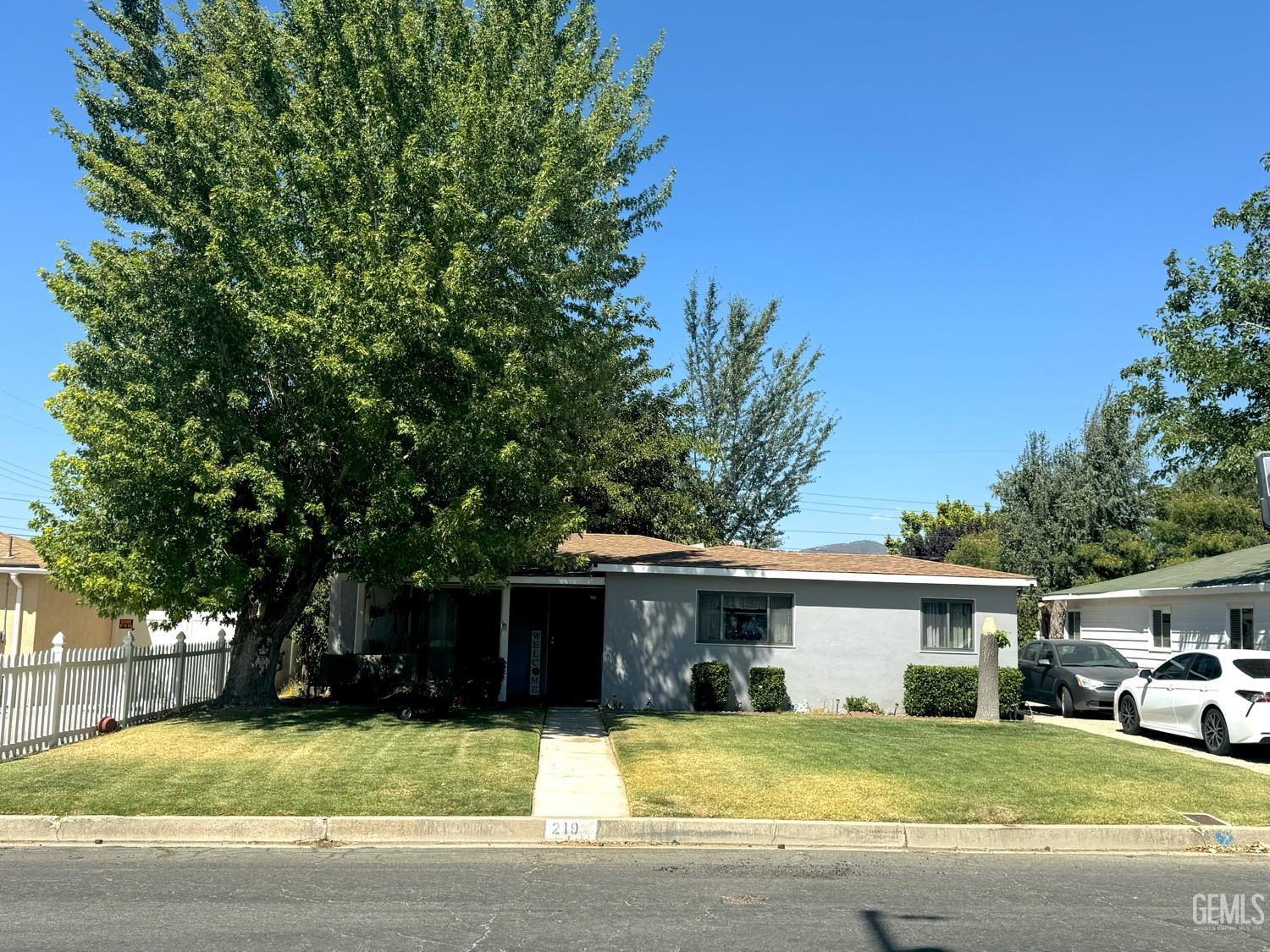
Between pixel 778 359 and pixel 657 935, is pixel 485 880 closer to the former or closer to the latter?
pixel 657 935

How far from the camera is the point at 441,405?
45.6 ft

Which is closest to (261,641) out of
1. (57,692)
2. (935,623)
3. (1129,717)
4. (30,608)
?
(57,692)

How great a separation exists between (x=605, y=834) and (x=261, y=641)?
9337 mm

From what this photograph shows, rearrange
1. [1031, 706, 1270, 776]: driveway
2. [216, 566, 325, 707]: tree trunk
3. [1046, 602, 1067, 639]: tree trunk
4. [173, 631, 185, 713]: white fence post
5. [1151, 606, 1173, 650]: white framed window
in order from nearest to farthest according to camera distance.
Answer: [1031, 706, 1270, 776]: driveway
[216, 566, 325, 707]: tree trunk
[173, 631, 185, 713]: white fence post
[1151, 606, 1173, 650]: white framed window
[1046, 602, 1067, 639]: tree trunk

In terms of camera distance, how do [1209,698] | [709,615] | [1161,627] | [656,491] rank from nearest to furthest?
[1209,698] → [709,615] → [1161,627] → [656,491]

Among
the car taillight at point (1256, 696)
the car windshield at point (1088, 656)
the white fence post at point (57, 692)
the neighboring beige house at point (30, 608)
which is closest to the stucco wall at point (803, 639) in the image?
the car windshield at point (1088, 656)

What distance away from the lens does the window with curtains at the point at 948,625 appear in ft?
66.0

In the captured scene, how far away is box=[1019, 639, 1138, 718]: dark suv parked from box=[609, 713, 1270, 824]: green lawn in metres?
3.75

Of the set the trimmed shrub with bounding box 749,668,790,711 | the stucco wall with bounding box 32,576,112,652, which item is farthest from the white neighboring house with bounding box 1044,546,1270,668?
the stucco wall with bounding box 32,576,112,652

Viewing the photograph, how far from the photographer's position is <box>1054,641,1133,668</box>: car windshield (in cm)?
2021

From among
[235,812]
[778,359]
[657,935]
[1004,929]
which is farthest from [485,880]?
[778,359]

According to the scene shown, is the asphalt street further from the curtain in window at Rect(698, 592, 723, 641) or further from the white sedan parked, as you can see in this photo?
the curtain in window at Rect(698, 592, 723, 641)

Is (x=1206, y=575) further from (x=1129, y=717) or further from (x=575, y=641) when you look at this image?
(x=575, y=641)

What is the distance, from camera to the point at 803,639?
1981 centimetres
